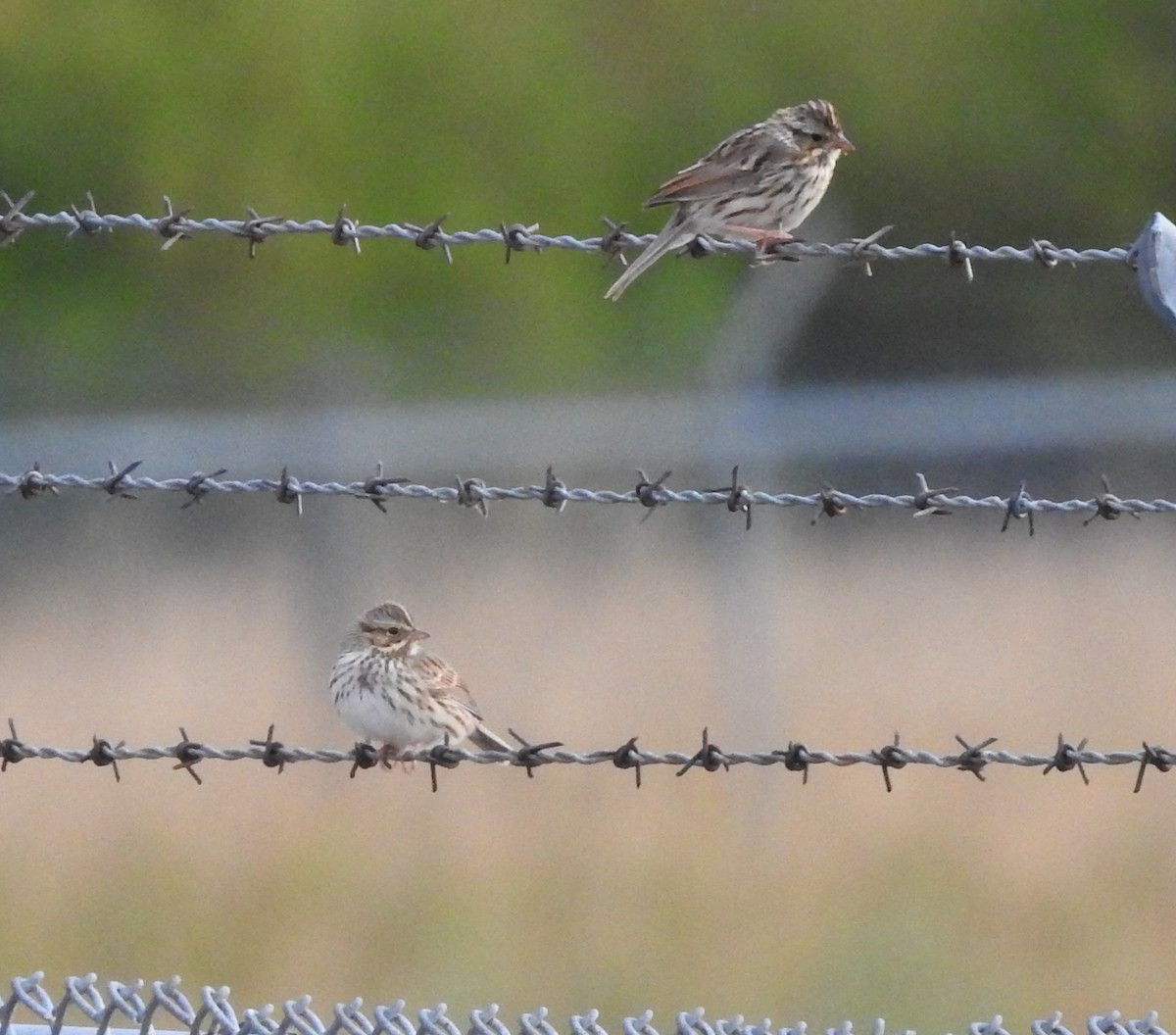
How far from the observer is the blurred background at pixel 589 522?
1004 centimetres

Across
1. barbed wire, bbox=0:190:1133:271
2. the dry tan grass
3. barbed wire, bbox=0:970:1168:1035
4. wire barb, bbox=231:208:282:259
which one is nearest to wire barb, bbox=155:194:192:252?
barbed wire, bbox=0:190:1133:271

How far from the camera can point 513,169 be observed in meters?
26.1

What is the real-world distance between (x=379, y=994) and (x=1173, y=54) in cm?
2195

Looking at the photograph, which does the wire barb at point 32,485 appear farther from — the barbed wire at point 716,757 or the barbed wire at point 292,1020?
the barbed wire at point 292,1020

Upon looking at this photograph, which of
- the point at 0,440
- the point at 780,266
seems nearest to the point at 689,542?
the point at 780,266

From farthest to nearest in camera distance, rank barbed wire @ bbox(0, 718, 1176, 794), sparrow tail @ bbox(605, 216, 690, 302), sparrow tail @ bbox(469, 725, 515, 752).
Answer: sparrow tail @ bbox(469, 725, 515, 752) → sparrow tail @ bbox(605, 216, 690, 302) → barbed wire @ bbox(0, 718, 1176, 794)

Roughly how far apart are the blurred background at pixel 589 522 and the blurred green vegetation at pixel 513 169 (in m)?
0.06

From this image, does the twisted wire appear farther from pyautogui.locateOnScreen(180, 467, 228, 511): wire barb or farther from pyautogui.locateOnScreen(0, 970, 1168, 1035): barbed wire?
pyautogui.locateOnScreen(0, 970, 1168, 1035): barbed wire

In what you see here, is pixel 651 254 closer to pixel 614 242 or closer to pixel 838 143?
pixel 838 143

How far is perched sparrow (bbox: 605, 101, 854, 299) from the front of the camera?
796 centimetres

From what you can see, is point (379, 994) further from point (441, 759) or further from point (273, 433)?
point (273, 433)

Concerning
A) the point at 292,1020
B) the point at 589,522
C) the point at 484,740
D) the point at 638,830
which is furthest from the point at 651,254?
the point at 589,522

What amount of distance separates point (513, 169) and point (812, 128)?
718 inches

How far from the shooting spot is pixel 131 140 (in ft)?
78.8
